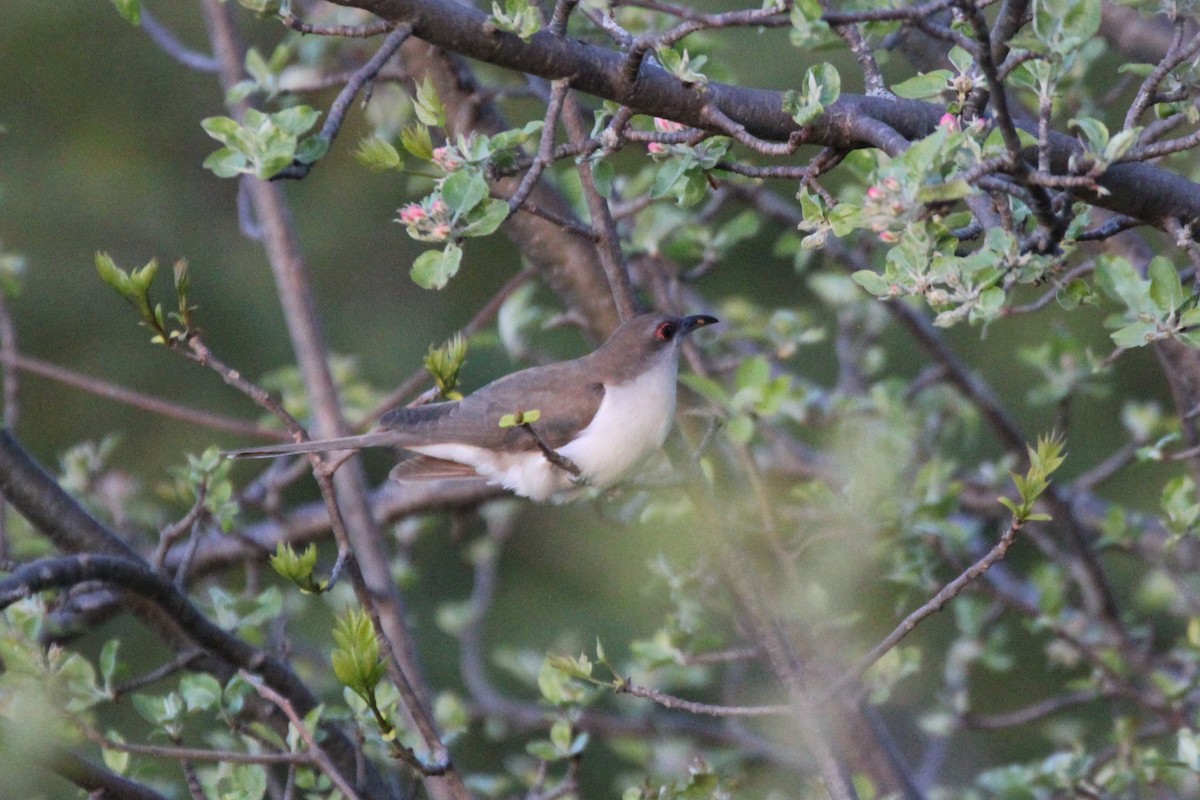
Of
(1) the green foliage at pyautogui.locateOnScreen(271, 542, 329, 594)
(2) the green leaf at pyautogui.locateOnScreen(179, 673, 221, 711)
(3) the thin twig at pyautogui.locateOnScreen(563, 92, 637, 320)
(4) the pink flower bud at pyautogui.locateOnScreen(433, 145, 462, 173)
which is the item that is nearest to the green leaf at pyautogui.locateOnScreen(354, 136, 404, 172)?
(4) the pink flower bud at pyautogui.locateOnScreen(433, 145, 462, 173)

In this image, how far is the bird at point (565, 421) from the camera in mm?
3084

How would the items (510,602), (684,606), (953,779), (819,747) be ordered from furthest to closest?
1. (510,602)
2. (953,779)
3. (684,606)
4. (819,747)

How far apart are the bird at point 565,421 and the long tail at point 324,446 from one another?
0.01m

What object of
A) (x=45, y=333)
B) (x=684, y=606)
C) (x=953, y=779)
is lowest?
(x=953, y=779)

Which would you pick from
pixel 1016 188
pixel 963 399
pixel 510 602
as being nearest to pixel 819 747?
pixel 1016 188

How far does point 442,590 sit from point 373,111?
13.1 feet

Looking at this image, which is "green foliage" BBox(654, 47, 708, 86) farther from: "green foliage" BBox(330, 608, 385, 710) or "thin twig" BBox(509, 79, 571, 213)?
"green foliage" BBox(330, 608, 385, 710)

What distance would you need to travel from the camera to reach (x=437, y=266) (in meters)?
1.95

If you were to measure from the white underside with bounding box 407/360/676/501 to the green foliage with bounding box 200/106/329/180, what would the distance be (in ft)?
3.93

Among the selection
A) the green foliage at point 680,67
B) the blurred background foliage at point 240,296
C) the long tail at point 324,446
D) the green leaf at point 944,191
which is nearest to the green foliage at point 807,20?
the green foliage at point 680,67

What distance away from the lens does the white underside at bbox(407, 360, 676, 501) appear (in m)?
3.04

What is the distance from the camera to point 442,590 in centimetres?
773

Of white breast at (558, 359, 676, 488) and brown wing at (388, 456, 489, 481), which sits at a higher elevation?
brown wing at (388, 456, 489, 481)

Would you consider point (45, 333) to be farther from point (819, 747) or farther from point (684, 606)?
point (819, 747)
